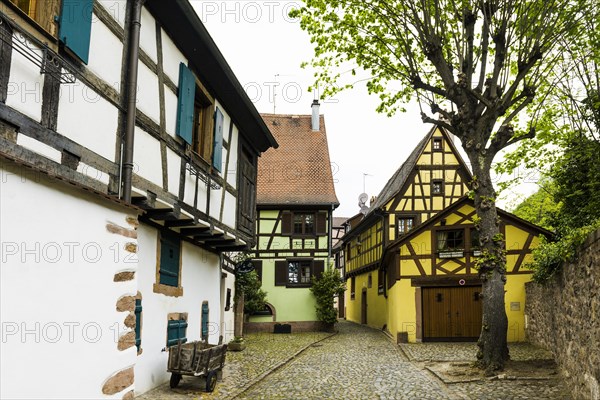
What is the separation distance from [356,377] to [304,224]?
46.1 ft

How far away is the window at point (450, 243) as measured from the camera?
64.3 ft

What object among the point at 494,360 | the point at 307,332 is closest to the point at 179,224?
the point at 494,360

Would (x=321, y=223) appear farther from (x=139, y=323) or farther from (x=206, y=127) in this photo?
(x=139, y=323)

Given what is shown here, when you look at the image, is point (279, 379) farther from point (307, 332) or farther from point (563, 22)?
point (307, 332)

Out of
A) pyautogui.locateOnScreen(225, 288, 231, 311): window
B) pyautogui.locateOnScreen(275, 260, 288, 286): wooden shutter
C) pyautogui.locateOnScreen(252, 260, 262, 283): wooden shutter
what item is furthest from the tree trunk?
pyautogui.locateOnScreen(252, 260, 262, 283): wooden shutter

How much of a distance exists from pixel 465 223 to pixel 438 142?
5757 millimetres

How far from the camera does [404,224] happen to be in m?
24.9

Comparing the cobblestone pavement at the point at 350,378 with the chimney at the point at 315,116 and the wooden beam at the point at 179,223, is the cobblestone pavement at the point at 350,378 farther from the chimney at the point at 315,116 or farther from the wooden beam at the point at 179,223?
the chimney at the point at 315,116

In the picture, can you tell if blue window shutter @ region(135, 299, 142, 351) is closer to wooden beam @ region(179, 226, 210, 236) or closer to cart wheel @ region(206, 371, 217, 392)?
cart wheel @ region(206, 371, 217, 392)

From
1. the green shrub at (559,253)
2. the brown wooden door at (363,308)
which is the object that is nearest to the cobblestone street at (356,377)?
the green shrub at (559,253)

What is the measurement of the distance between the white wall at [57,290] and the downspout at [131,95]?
113 centimetres

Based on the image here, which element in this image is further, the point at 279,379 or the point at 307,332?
the point at 307,332

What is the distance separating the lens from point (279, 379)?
36.4ft

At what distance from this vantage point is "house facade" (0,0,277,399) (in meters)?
4.31
